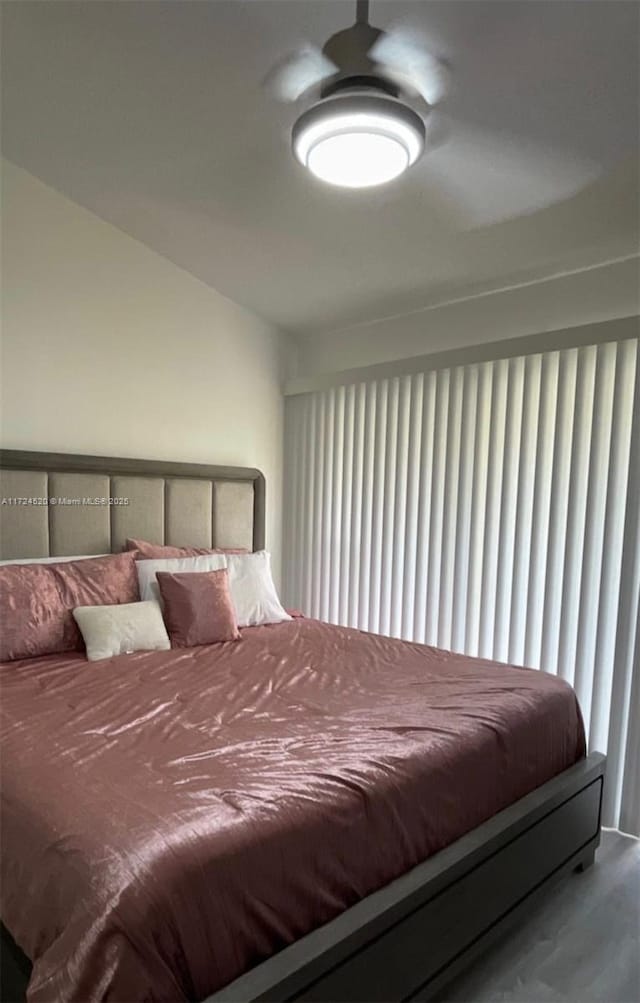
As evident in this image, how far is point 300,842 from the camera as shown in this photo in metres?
1.21

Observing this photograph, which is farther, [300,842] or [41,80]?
[41,80]

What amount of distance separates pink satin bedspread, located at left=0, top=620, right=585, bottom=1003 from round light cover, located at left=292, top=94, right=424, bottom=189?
1.64 metres

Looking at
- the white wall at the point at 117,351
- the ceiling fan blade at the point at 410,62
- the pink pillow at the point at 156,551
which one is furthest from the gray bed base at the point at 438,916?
the white wall at the point at 117,351

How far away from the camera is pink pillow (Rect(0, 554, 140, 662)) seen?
2277mm

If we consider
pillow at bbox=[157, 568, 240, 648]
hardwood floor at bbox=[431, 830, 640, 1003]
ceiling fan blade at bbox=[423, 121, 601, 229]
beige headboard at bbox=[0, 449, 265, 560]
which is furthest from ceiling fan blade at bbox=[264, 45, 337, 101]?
hardwood floor at bbox=[431, 830, 640, 1003]

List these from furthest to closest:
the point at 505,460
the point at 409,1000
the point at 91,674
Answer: the point at 505,460, the point at 91,674, the point at 409,1000

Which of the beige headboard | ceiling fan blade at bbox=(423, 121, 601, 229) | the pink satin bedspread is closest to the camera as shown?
the pink satin bedspread

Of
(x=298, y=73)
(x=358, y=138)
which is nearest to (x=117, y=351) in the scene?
(x=298, y=73)

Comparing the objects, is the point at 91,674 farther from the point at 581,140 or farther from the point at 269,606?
the point at 581,140

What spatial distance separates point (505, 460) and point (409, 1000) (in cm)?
209

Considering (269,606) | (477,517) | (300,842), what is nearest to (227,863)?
(300,842)

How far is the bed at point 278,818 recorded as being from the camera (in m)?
1.05

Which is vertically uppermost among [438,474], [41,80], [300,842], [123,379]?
[41,80]

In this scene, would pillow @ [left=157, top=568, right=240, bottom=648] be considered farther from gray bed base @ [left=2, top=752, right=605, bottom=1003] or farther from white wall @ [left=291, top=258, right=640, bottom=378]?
white wall @ [left=291, top=258, right=640, bottom=378]
